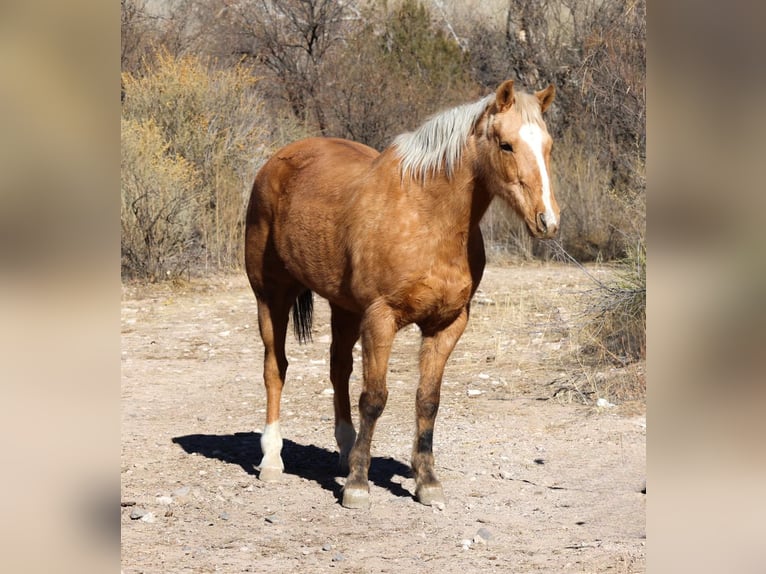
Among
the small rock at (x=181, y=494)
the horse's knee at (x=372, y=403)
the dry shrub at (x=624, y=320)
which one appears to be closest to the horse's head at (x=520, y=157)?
the horse's knee at (x=372, y=403)

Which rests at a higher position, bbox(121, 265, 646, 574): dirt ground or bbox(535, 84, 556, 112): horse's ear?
bbox(535, 84, 556, 112): horse's ear

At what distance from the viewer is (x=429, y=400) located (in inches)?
189

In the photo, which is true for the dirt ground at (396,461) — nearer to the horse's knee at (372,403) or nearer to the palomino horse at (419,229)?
the palomino horse at (419,229)

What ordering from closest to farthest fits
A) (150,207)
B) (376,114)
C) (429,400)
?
1. (429,400)
2. (150,207)
3. (376,114)

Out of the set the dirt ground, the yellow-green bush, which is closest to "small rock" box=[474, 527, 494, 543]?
the dirt ground

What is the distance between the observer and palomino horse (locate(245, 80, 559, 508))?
13.9ft

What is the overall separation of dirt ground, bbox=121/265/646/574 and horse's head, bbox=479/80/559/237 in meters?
1.53

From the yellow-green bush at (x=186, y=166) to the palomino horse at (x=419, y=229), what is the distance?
6.99 m

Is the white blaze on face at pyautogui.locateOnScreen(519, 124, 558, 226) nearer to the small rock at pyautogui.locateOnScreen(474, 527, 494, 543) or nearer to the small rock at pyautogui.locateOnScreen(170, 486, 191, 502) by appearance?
the small rock at pyautogui.locateOnScreen(474, 527, 494, 543)

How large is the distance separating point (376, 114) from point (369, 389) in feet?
34.4

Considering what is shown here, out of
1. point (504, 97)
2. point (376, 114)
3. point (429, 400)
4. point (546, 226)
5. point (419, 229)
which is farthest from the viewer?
point (376, 114)

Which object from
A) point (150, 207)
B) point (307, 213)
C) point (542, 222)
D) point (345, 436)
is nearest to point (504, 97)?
point (542, 222)

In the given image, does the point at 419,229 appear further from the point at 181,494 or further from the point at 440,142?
the point at 181,494
